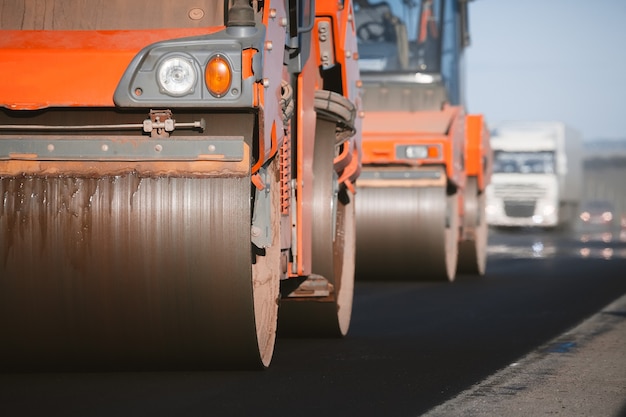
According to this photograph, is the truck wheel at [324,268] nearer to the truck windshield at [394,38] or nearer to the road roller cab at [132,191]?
the road roller cab at [132,191]

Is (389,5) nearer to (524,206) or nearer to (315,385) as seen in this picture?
(315,385)

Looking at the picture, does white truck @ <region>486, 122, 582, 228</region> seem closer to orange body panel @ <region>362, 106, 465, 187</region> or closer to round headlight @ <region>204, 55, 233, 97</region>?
orange body panel @ <region>362, 106, 465, 187</region>

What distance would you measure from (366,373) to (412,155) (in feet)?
23.8

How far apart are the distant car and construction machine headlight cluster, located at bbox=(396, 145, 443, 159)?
143 ft

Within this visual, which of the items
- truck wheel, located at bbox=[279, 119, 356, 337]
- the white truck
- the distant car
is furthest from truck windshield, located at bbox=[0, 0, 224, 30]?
the distant car

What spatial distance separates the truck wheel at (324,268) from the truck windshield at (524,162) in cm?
3286

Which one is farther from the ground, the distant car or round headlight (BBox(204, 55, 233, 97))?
round headlight (BBox(204, 55, 233, 97))

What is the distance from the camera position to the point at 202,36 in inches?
231

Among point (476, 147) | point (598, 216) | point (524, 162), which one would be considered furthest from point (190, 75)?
point (598, 216)

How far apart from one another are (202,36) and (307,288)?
7.69 ft

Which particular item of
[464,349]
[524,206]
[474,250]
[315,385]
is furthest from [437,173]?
[524,206]

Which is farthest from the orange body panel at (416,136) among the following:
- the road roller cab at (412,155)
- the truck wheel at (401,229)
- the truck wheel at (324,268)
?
the truck wheel at (324,268)

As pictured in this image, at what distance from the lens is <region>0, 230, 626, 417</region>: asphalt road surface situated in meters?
5.57

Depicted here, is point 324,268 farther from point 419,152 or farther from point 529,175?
point 529,175
